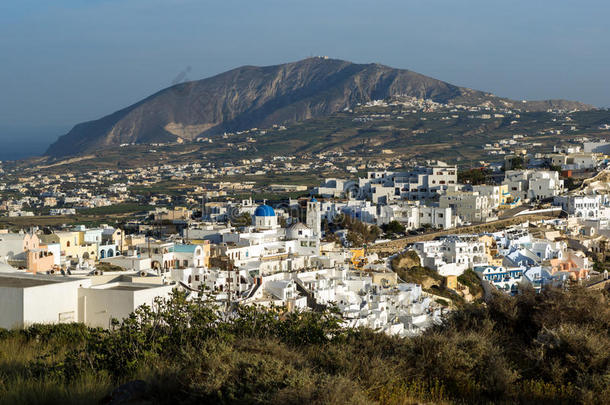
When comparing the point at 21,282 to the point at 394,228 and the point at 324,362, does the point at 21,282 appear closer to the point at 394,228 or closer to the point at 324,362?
the point at 324,362

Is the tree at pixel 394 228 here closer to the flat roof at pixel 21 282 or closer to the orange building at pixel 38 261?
the orange building at pixel 38 261

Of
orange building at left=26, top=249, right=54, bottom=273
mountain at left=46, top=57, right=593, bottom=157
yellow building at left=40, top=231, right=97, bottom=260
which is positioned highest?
mountain at left=46, top=57, right=593, bottom=157

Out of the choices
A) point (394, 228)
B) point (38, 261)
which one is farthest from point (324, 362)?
point (394, 228)

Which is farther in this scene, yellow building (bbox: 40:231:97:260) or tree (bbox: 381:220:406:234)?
tree (bbox: 381:220:406:234)

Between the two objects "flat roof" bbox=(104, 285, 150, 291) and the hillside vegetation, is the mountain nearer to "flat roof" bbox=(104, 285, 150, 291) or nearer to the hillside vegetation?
"flat roof" bbox=(104, 285, 150, 291)

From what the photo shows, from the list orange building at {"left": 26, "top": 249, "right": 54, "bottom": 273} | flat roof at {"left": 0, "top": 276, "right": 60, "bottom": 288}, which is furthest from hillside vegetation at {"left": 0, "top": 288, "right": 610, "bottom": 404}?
orange building at {"left": 26, "top": 249, "right": 54, "bottom": 273}

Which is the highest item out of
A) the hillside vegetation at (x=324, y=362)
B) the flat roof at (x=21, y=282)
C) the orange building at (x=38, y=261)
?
the hillside vegetation at (x=324, y=362)

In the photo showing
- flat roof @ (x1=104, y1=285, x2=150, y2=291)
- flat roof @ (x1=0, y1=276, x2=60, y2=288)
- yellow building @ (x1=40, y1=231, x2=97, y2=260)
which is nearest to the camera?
flat roof @ (x1=0, y1=276, x2=60, y2=288)

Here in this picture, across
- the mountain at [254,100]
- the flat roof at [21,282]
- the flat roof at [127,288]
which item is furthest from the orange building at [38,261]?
the mountain at [254,100]
